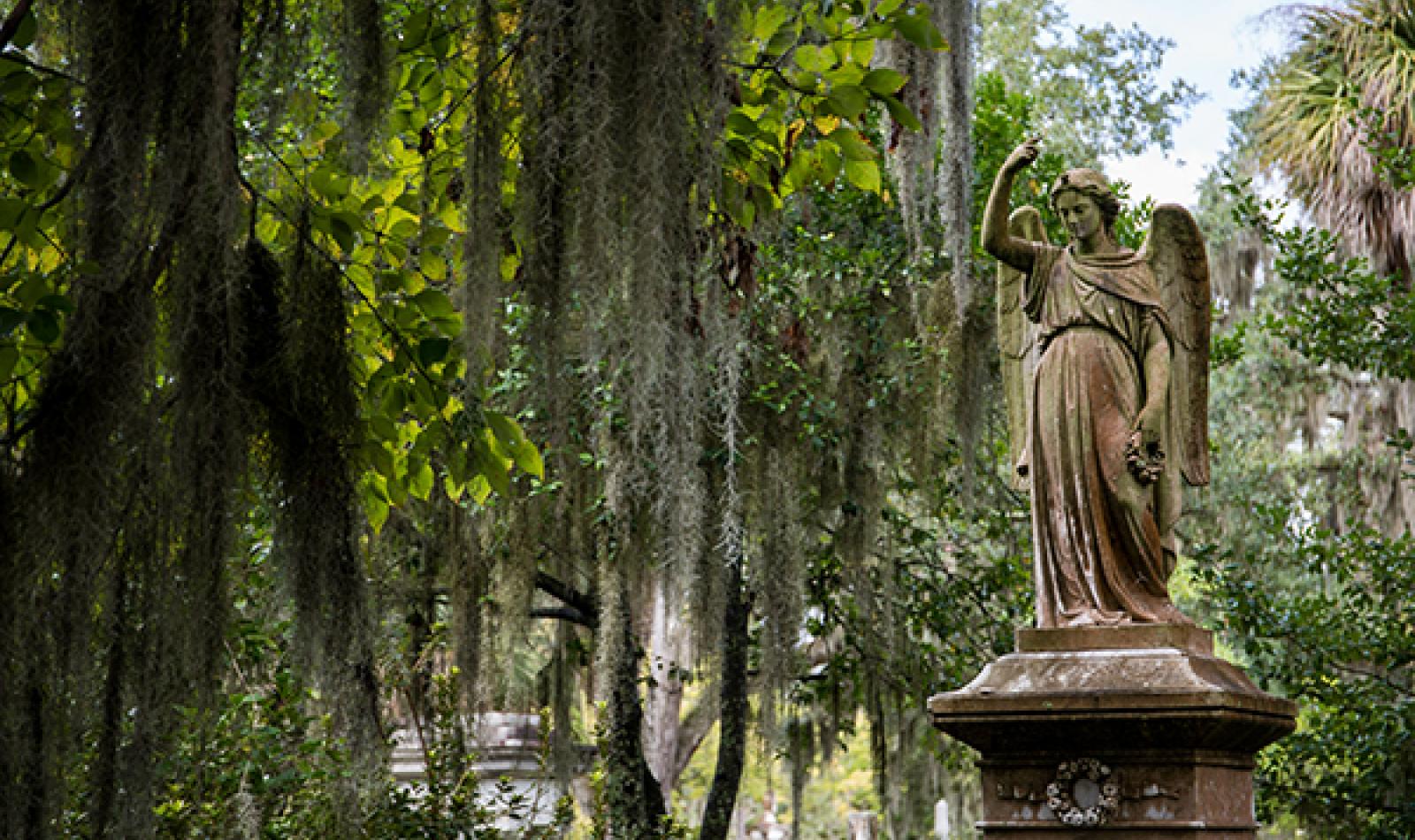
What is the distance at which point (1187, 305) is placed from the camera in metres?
5.89

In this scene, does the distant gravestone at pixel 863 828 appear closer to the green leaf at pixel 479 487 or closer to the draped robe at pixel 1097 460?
the draped robe at pixel 1097 460

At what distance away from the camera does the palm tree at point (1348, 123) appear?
1236 centimetres

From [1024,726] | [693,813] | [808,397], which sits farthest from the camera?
[693,813]

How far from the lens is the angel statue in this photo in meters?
5.58

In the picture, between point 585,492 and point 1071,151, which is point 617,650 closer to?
point 585,492

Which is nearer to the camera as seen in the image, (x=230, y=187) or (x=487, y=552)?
(x=230, y=187)

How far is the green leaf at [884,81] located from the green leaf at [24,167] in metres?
2.15

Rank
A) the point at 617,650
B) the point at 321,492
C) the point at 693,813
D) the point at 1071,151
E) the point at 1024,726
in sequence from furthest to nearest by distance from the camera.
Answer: the point at 693,813 < the point at 1071,151 < the point at 617,650 < the point at 1024,726 < the point at 321,492

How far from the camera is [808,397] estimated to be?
8953 millimetres

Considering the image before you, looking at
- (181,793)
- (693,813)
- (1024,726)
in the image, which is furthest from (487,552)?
(693,813)

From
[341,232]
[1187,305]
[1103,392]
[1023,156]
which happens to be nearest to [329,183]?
[341,232]

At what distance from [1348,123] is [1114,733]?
27.8ft

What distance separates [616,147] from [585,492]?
5.87 meters

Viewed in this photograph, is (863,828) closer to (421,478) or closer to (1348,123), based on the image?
(1348,123)
